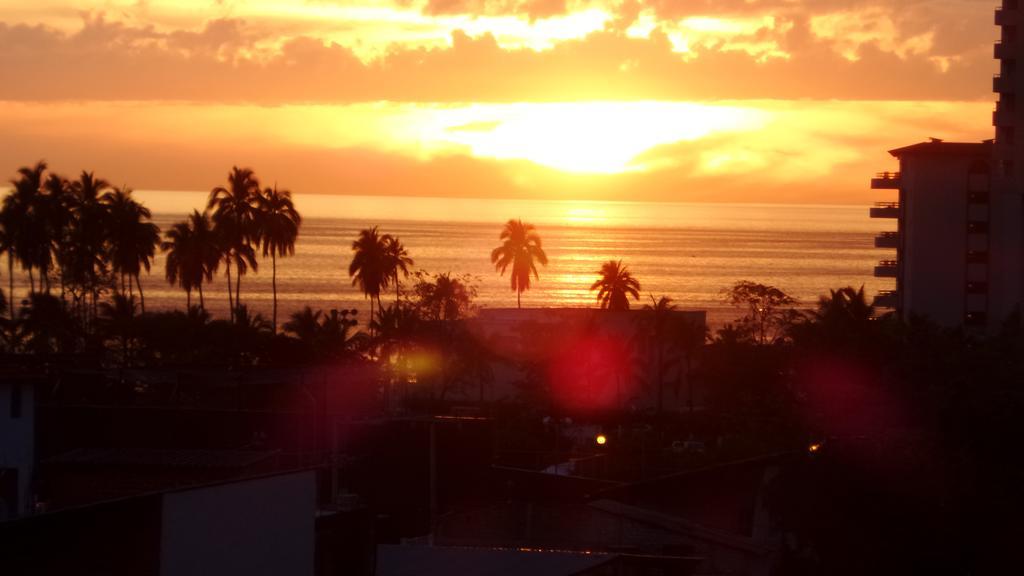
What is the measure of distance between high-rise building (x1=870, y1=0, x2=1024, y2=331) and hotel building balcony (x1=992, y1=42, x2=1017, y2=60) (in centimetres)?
568

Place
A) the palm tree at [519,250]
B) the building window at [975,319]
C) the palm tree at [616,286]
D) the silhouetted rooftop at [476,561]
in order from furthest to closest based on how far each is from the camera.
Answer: the palm tree at [519,250] < the palm tree at [616,286] < the building window at [975,319] < the silhouetted rooftop at [476,561]

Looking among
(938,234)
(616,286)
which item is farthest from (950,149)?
(616,286)

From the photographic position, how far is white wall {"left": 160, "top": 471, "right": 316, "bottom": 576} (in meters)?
12.7

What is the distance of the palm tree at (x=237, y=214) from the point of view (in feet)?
236

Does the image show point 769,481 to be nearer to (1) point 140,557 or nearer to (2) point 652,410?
(1) point 140,557

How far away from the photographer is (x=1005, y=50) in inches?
2736

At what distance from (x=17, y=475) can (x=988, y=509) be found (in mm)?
14886

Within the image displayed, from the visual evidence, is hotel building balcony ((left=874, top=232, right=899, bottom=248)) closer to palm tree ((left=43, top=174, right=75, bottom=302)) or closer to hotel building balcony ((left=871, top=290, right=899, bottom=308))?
hotel building balcony ((left=871, top=290, right=899, bottom=308))

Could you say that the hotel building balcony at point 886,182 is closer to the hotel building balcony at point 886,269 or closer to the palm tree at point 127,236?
the hotel building balcony at point 886,269

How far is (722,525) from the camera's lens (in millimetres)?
23562

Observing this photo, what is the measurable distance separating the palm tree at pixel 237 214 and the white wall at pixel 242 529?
191 feet

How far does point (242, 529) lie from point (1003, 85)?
6364 centimetres

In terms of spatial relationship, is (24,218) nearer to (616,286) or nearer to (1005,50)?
(616,286)

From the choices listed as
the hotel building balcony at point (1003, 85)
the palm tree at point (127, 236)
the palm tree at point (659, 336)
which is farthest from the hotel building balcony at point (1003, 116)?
the palm tree at point (127, 236)
